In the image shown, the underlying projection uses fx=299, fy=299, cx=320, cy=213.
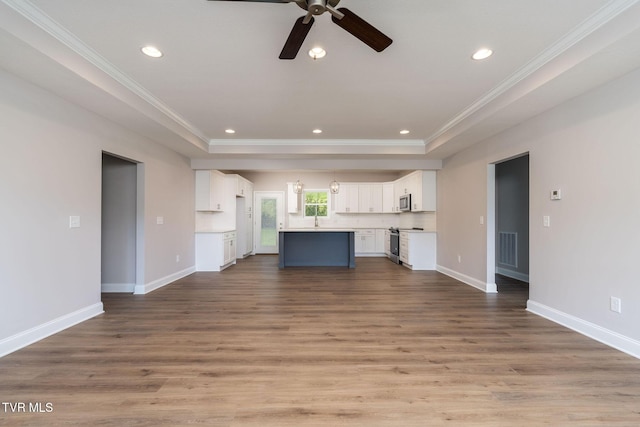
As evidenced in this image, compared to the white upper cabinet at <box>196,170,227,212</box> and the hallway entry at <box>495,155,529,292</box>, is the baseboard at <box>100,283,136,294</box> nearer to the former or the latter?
the white upper cabinet at <box>196,170,227,212</box>

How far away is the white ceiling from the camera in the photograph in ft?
6.65

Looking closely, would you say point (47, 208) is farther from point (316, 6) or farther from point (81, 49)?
point (316, 6)

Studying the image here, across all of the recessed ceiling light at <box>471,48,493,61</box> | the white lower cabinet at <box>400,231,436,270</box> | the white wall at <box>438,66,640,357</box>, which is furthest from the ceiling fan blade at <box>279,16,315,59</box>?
the white lower cabinet at <box>400,231,436,270</box>

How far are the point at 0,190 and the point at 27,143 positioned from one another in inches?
19.2

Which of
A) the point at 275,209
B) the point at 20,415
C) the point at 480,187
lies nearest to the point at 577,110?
the point at 480,187

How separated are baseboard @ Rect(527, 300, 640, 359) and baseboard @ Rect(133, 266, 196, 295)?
517 cm

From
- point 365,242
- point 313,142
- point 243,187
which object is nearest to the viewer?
point 313,142

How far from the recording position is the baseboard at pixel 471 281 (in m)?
4.49

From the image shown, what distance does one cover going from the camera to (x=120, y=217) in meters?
4.46

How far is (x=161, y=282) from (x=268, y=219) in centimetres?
457

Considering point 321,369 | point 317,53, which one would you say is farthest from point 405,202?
point 321,369

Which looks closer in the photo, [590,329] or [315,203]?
[590,329]

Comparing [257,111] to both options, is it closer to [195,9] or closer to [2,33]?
[195,9]

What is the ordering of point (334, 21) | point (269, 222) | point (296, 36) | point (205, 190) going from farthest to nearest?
point (269, 222) → point (205, 190) → point (296, 36) → point (334, 21)
